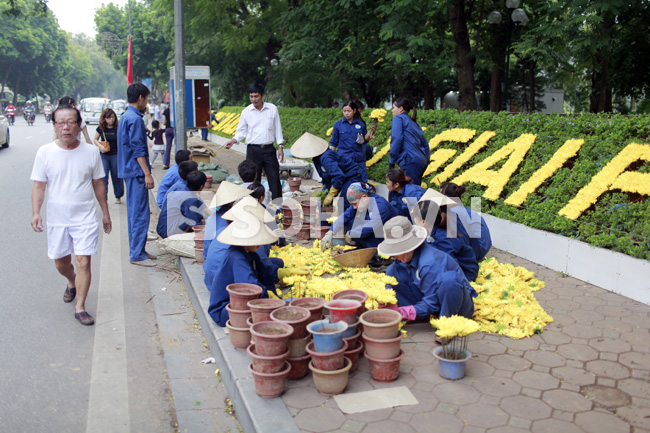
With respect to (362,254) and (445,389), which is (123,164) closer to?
(362,254)

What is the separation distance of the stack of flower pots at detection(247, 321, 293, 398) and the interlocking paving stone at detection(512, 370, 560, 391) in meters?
1.65

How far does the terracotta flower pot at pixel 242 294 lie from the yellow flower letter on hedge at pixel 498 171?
4.63 meters

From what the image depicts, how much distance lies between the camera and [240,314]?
14.0ft

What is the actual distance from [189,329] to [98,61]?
154336 millimetres

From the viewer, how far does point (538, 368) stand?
4.13m

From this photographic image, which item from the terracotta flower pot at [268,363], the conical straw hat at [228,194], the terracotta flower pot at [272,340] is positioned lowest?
the terracotta flower pot at [268,363]

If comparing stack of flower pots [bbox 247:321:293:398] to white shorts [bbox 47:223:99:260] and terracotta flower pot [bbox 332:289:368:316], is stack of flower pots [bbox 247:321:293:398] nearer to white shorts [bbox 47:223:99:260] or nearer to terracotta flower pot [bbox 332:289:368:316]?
terracotta flower pot [bbox 332:289:368:316]

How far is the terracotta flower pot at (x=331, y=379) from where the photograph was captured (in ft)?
11.9

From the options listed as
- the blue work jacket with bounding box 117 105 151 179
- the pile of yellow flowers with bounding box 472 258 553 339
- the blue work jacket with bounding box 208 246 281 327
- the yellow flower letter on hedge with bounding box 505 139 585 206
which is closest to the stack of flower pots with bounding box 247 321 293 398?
the blue work jacket with bounding box 208 246 281 327

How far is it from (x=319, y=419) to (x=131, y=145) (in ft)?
15.0

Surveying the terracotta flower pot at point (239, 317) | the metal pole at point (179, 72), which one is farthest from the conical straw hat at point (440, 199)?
the metal pole at point (179, 72)

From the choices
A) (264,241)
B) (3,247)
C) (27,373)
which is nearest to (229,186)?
(264,241)

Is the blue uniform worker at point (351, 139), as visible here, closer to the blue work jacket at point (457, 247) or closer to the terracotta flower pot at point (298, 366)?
the blue work jacket at point (457, 247)

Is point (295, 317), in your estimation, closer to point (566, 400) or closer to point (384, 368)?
point (384, 368)
